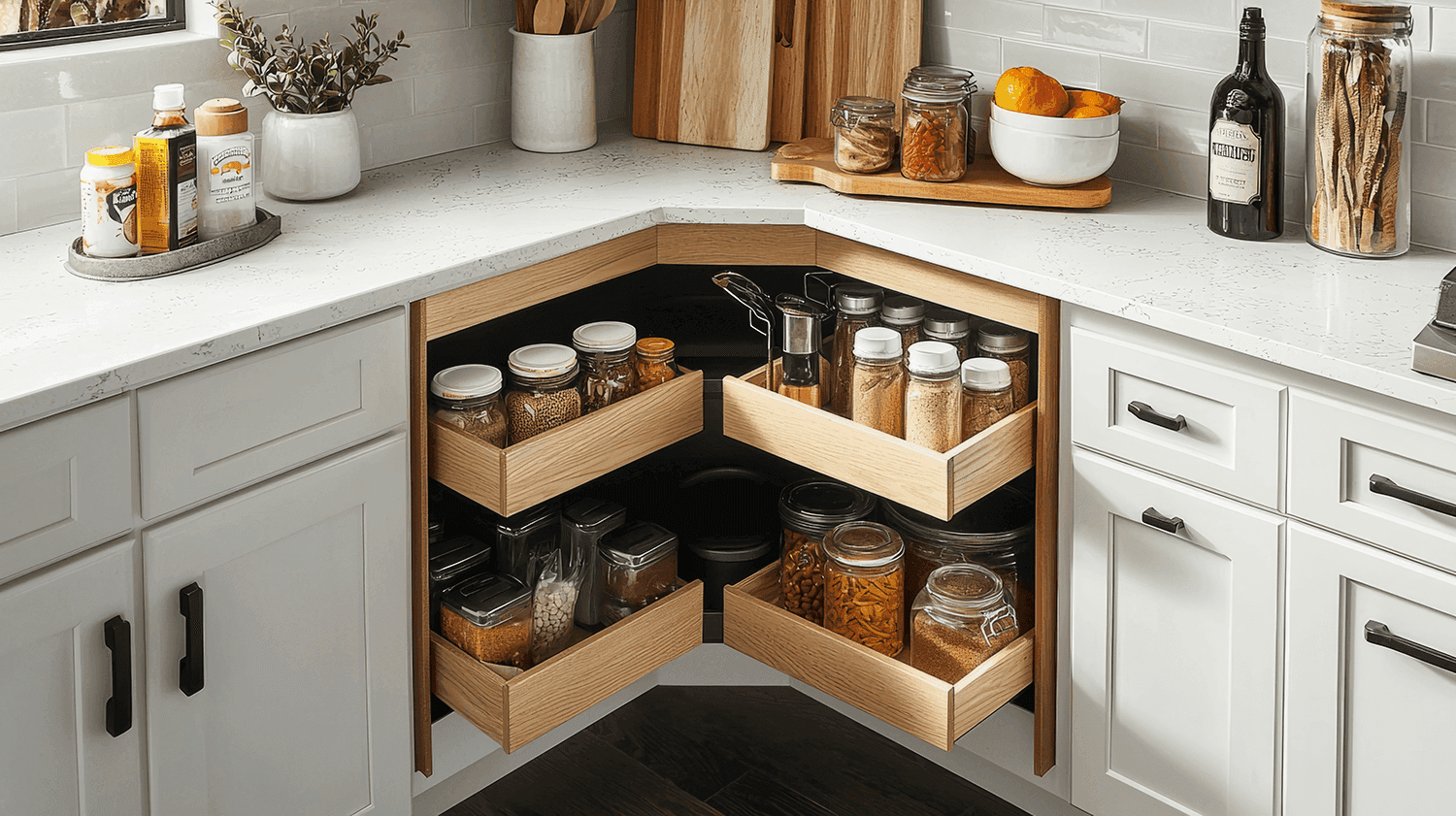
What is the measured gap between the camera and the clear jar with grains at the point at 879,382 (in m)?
1.98

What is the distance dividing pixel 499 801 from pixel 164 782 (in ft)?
2.52

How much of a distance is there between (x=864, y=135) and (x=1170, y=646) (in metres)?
0.94

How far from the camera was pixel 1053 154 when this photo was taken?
2.12 meters

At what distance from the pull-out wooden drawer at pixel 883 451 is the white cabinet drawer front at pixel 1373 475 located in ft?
1.31

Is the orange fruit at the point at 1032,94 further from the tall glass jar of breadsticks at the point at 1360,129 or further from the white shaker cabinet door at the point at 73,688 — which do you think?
the white shaker cabinet door at the point at 73,688

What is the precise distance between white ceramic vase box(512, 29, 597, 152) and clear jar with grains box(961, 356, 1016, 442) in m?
0.94

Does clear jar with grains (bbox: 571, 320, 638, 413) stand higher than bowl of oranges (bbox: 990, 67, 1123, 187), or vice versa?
bowl of oranges (bbox: 990, 67, 1123, 187)

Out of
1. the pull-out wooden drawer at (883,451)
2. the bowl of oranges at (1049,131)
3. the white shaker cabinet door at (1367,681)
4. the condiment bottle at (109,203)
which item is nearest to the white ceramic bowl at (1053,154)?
Result: the bowl of oranges at (1049,131)

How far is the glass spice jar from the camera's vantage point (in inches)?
84.2

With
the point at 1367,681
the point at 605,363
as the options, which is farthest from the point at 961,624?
the point at 605,363

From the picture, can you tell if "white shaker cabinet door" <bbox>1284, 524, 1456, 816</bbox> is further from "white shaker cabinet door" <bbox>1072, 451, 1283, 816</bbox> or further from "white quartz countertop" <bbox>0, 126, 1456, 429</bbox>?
"white quartz countertop" <bbox>0, 126, 1456, 429</bbox>

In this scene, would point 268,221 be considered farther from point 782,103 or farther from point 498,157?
point 782,103

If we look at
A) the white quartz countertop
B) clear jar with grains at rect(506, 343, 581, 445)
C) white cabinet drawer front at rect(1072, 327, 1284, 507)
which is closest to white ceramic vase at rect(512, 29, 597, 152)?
the white quartz countertop

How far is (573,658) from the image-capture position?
6.61 ft
